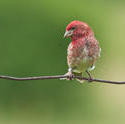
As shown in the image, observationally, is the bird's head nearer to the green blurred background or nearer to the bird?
the bird

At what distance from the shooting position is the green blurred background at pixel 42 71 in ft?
48.2

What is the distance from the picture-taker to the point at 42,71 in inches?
574

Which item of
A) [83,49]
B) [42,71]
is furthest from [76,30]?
[42,71]

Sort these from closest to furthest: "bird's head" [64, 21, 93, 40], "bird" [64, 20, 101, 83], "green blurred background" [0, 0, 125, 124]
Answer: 1. "bird's head" [64, 21, 93, 40]
2. "bird" [64, 20, 101, 83]
3. "green blurred background" [0, 0, 125, 124]

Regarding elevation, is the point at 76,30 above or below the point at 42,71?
above

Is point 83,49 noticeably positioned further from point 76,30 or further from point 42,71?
point 42,71

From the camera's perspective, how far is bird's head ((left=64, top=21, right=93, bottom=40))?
301 inches

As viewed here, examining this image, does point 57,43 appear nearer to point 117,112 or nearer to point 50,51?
point 50,51

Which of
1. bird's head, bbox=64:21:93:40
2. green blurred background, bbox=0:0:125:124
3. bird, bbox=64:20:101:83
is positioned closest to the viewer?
bird's head, bbox=64:21:93:40

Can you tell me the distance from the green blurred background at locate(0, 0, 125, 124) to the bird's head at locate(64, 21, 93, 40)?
625 centimetres

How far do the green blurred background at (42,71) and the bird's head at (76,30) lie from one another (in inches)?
246

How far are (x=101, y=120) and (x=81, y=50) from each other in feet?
23.3

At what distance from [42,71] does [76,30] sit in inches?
270

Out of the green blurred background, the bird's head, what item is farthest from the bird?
the green blurred background
